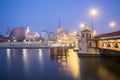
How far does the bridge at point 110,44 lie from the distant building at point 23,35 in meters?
97.8

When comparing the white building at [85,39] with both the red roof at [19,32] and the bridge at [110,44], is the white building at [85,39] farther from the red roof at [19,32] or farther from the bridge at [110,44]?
the red roof at [19,32]

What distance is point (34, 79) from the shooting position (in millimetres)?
14633

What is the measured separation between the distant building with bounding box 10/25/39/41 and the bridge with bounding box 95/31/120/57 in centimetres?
9783

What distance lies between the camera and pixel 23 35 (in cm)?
13700

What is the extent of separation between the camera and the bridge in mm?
24091

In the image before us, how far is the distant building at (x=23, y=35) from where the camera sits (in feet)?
425

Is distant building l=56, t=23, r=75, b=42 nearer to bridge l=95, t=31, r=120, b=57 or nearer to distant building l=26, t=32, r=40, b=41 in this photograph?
distant building l=26, t=32, r=40, b=41

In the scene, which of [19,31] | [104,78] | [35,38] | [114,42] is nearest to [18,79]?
[104,78]

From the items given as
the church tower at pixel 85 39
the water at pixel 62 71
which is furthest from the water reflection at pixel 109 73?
Answer: the church tower at pixel 85 39

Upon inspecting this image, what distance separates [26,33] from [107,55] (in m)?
105

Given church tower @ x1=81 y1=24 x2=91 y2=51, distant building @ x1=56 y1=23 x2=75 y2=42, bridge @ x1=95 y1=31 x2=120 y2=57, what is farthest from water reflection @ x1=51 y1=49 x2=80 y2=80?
distant building @ x1=56 y1=23 x2=75 y2=42

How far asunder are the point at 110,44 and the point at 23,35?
370ft

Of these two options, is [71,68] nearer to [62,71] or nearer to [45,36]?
[62,71]

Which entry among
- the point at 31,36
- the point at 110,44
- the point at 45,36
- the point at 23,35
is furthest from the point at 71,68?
the point at 45,36
